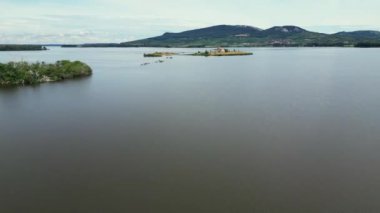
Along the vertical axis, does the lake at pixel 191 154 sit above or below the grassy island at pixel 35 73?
below

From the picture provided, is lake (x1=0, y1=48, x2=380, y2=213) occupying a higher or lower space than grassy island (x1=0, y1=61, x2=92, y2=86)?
lower

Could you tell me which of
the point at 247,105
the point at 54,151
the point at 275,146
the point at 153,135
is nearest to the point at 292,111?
the point at 247,105

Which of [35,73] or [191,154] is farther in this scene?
[35,73]

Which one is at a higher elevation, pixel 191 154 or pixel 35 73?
pixel 35 73

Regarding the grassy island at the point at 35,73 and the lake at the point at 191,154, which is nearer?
the lake at the point at 191,154
